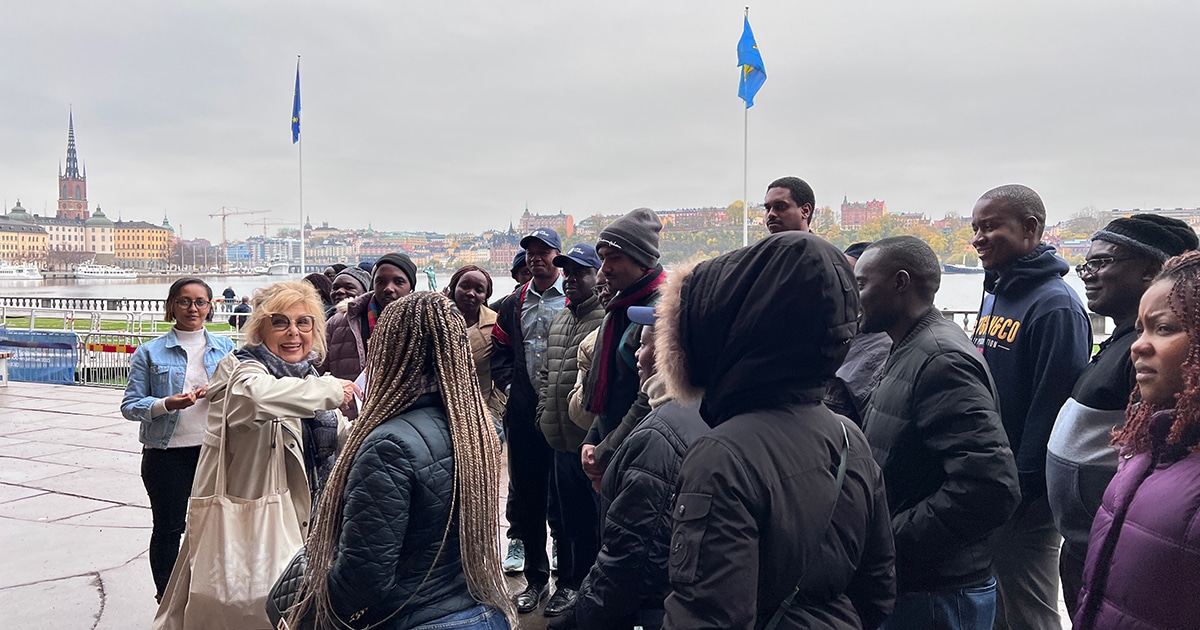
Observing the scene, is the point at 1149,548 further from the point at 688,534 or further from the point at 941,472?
the point at 688,534

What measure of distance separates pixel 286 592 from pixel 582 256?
7.70 feet

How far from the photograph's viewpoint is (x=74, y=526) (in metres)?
5.67

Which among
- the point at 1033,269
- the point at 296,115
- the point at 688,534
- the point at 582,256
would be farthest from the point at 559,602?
the point at 296,115

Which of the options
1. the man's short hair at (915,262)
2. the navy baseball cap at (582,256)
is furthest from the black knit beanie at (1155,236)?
the navy baseball cap at (582,256)

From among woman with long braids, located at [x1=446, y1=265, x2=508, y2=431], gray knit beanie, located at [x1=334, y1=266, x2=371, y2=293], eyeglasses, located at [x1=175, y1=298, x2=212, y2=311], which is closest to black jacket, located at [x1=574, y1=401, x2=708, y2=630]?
woman with long braids, located at [x1=446, y1=265, x2=508, y2=431]

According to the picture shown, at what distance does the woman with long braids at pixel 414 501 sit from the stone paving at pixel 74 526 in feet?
6.39

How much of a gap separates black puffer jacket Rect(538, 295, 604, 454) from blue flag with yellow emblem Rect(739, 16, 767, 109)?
854 cm

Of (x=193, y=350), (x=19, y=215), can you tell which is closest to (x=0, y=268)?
(x=19, y=215)

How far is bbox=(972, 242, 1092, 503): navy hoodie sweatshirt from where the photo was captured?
2.92 m

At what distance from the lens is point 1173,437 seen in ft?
5.38

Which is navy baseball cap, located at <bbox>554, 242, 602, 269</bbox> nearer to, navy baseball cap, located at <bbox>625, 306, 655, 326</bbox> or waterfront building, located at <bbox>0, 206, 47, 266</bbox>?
navy baseball cap, located at <bbox>625, 306, 655, 326</bbox>

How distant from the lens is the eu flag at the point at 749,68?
11.7m

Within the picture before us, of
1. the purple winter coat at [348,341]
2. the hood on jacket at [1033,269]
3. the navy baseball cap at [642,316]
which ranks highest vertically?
the hood on jacket at [1033,269]

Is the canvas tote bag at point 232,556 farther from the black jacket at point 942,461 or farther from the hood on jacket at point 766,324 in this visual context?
the black jacket at point 942,461
